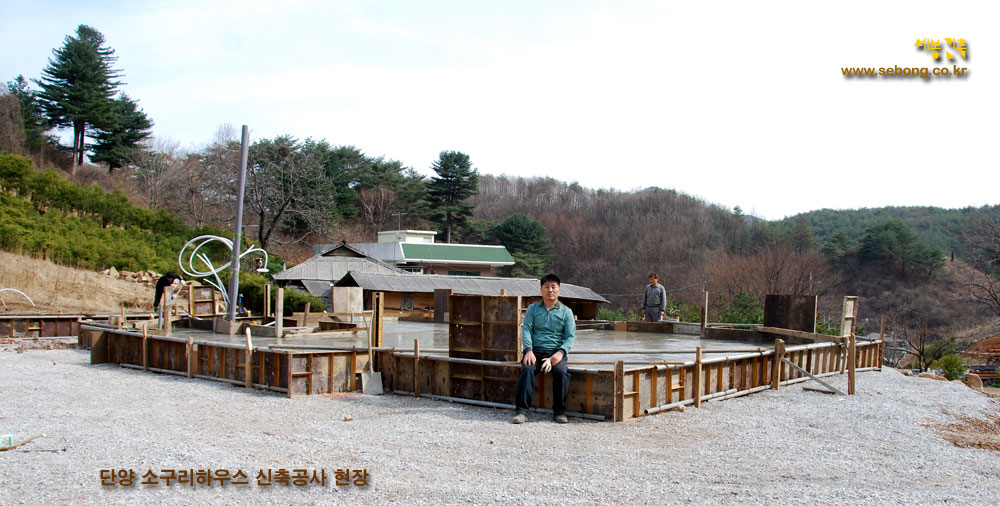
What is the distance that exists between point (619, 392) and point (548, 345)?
1027mm

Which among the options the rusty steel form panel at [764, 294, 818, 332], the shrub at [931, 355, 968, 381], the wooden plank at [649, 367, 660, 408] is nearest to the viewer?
the wooden plank at [649, 367, 660, 408]

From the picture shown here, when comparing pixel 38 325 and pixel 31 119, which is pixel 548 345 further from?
pixel 31 119

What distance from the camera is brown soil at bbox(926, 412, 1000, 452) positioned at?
8.32m

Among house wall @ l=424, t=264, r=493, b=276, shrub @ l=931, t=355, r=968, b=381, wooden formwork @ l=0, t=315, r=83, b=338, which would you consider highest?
house wall @ l=424, t=264, r=493, b=276

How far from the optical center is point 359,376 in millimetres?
10984

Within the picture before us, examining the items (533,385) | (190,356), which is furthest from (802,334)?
(190,356)

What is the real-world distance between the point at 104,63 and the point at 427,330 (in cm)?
4647

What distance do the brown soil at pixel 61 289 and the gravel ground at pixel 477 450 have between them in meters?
15.2

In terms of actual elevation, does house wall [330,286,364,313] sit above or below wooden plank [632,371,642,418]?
above

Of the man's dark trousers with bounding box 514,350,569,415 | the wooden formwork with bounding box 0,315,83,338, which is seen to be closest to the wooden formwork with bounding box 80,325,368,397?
the man's dark trousers with bounding box 514,350,569,415

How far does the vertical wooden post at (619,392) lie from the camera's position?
880 cm

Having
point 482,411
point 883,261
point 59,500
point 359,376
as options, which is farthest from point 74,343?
point 883,261

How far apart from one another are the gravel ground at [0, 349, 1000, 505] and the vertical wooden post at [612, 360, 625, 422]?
0.17 metres

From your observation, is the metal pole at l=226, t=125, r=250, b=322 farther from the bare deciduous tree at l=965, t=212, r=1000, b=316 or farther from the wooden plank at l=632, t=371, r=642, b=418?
the bare deciduous tree at l=965, t=212, r=1000, b=316
